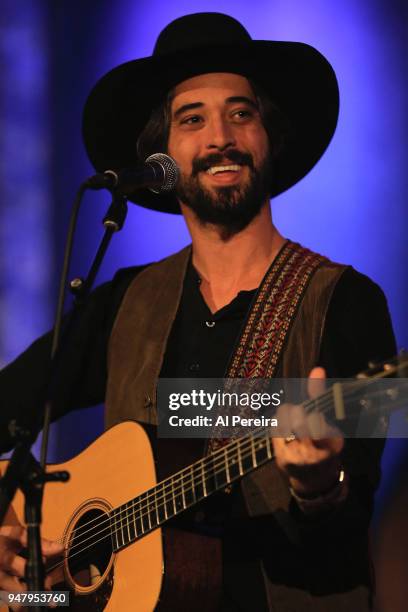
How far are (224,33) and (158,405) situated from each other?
1.23 metres

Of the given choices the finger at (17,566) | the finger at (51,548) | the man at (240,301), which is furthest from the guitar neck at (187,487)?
the finger at (17,566)

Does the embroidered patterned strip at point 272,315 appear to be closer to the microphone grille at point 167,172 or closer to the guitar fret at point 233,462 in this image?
the guitar fret at point 233,462

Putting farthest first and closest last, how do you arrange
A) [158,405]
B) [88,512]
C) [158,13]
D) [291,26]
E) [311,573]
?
[158,13] < [291,26] < [158,405] < [88,512] < [311,573]

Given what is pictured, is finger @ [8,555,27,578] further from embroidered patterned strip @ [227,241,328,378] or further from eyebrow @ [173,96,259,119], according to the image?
eyebrow @ [173,96,259,119]

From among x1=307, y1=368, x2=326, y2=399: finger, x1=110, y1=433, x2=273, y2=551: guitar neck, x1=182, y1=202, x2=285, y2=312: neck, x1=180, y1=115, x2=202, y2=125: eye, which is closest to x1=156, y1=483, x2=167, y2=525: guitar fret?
x1=110, y1=433, x2=273, y2=551: guitar neck

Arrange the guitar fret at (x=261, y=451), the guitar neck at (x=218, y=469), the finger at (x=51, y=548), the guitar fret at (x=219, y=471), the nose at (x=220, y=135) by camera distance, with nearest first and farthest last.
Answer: the guitar neck at (x=218, y=469), the guitar fret at (x=261, y=451), the guitar fret at (x=219, y=471), the finger at (x=51, y=548), the nose at (x=220, y=135)

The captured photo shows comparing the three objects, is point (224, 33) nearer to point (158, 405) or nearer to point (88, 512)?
point (158, 405)

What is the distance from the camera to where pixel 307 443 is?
2.10 m

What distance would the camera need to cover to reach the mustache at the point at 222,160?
300 cm

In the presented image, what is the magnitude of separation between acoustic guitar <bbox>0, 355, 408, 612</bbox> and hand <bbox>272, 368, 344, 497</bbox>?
6 cm

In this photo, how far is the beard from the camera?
9.91ft

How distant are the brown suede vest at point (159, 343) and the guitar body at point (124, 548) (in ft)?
0.64

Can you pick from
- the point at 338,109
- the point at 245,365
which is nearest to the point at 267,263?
the point at 245,365

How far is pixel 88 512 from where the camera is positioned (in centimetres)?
273
